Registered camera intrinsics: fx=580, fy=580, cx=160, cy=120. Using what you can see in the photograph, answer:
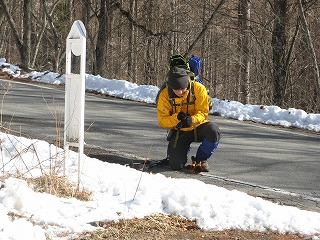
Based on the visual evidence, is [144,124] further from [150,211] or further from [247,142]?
[150,211]

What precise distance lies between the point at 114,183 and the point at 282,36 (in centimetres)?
1452

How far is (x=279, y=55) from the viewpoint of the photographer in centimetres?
1912

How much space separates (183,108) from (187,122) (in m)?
0.26

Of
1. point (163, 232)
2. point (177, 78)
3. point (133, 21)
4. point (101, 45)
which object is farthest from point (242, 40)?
point (163, 232)

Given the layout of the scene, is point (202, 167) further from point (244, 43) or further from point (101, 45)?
point (244, 43)

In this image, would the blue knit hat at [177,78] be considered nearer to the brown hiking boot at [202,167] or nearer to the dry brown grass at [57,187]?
the brown hiking boot at [202,167]

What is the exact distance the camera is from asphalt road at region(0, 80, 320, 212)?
682cm

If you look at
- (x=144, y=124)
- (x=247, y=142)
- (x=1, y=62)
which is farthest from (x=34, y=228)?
(x=1, y=62)

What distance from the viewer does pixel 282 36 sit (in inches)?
747

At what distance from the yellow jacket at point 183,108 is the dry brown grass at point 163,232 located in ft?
7.96

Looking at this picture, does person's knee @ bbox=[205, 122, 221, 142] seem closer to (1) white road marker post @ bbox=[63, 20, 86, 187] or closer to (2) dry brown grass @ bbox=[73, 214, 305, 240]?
(1) white road marker post @ bbox=[63, 20, 86, 187]

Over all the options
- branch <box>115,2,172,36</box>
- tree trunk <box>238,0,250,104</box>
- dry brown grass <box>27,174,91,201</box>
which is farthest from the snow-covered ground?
branch <box>115,2,172,36</box>

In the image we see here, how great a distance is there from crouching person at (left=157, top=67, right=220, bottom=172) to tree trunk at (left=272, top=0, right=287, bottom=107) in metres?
11.8

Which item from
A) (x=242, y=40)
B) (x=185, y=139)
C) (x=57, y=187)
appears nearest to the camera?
(x=57, y=187)
